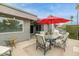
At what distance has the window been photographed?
475cm

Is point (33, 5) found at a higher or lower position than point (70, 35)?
higher

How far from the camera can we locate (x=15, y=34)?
16.0ft

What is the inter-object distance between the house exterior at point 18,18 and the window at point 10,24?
0.09 m

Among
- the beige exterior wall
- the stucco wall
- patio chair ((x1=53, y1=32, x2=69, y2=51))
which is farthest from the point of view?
patio chair ((x1=53, y1=32, x2=69, y2=51))

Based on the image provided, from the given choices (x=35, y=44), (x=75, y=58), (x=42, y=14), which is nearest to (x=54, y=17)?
(x=42, y=14)

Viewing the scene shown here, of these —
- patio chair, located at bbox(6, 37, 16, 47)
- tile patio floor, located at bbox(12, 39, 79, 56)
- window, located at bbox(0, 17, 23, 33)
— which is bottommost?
tile patio floor, located at bbox(12, 39, 79, 56)

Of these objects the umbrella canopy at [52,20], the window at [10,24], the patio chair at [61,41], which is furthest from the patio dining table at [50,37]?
the window at [10,24]

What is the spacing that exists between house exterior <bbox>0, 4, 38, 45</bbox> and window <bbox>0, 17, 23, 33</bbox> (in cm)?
9

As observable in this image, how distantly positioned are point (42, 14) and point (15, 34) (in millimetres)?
1057

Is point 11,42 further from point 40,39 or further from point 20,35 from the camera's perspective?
point 40,39

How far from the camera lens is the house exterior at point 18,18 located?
4.68 meters

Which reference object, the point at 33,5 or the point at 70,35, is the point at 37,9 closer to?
the point at 33,5

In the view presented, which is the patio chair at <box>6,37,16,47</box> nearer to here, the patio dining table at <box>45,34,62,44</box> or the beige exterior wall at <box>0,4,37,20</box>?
the beige exterior wall at <box>0,4,37,20</box>

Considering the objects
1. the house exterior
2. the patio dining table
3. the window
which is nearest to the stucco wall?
the house exterior
